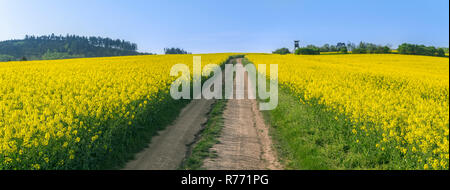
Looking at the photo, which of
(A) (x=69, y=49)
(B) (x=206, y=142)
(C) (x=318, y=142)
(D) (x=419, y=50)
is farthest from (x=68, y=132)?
(A) (x=69, y=49)

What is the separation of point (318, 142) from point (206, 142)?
11.9 ft

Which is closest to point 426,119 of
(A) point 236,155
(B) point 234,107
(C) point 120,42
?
(A) point 236,155

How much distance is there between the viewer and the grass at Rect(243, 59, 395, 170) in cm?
773

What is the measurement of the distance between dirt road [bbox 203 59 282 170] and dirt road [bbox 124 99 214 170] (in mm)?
1012

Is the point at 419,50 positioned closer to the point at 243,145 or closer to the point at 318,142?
the point at 318,142

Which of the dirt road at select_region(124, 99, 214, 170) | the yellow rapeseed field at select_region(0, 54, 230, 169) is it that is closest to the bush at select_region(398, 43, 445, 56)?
the dirt road at select_region(124, 99, 214, 170)

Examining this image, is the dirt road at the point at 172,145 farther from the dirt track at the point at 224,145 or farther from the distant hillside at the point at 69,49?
the distant hillside at the point at 69,49

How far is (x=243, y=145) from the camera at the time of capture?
980 cm

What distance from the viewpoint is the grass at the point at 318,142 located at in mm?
7730

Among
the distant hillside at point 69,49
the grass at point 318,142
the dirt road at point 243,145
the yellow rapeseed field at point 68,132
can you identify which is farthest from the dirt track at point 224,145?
the distant hillside at point 69,49
